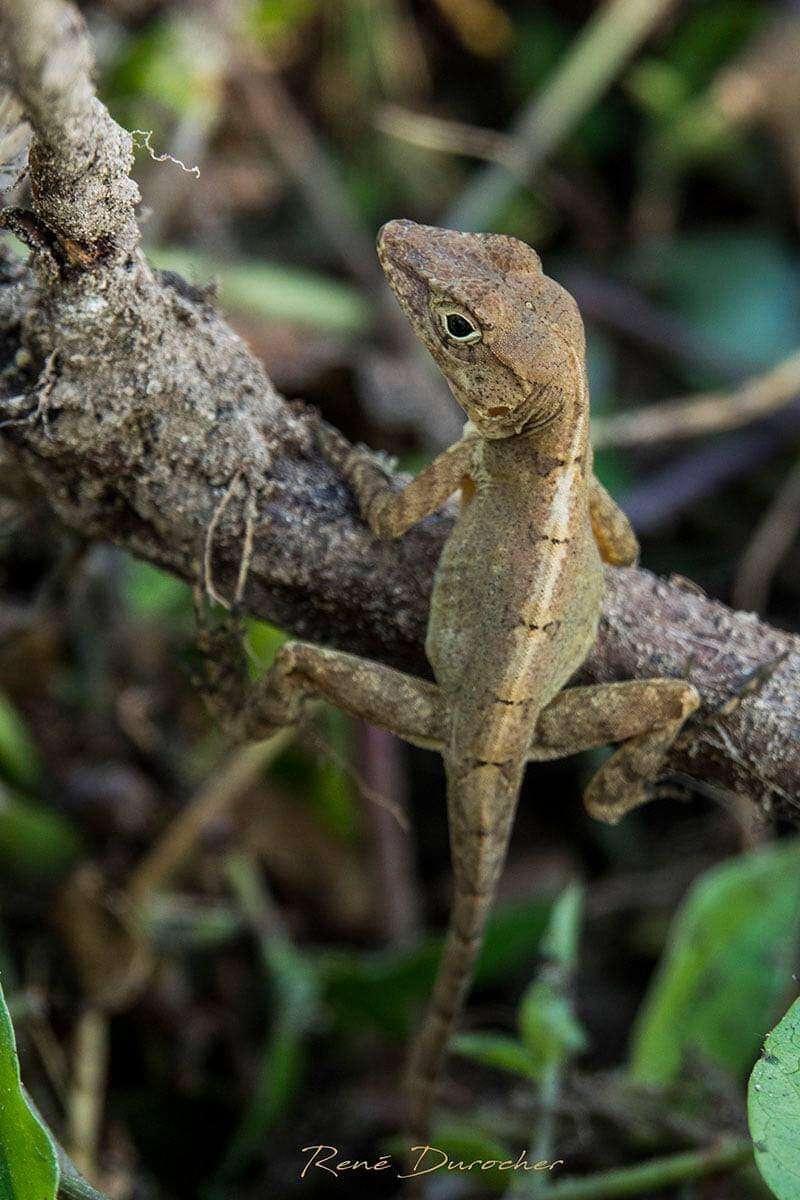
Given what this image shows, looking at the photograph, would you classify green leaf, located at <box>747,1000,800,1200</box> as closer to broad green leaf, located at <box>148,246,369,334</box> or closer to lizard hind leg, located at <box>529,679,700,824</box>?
lizard hind leg, located at <box>529,679,700,824</box>

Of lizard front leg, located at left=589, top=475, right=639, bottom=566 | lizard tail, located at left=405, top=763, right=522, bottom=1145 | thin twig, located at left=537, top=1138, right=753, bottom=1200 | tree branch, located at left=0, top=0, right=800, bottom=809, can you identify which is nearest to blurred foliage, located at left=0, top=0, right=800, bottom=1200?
thin twig, located at left=537, top=1138, right=753, bottom=1200

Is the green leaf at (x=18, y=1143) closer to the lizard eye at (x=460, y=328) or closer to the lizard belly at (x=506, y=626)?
the lizard belly at (x=506, y=626)

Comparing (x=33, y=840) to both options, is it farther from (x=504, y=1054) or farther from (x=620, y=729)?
(x=620, y=729)

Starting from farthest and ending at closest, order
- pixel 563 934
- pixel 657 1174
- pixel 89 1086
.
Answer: pixel 89 1086 → pixel 563 934 → pixel 657 1174

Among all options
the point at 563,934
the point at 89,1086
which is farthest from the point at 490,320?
the point at 89,1086

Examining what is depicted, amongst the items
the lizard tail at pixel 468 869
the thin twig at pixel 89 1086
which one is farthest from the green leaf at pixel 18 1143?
the thin twig at pixel 89 1086

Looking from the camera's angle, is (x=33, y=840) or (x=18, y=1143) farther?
(x=33, y=840)

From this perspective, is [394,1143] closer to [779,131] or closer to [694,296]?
[694,296]
